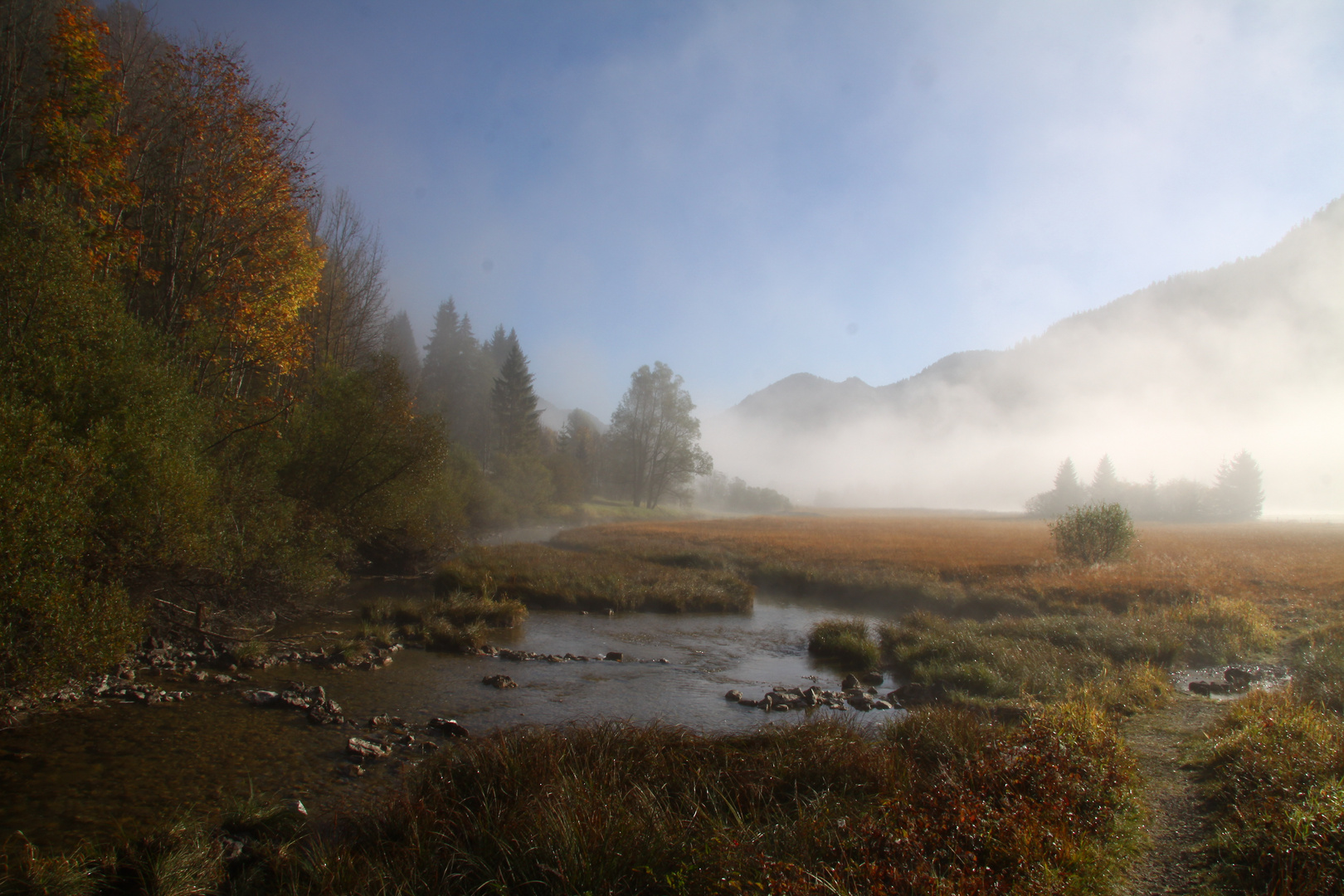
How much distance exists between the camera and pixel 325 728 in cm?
920

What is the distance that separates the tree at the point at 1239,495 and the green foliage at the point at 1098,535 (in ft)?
246

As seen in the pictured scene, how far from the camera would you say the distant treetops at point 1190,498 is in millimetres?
79000

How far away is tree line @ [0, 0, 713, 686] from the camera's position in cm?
856

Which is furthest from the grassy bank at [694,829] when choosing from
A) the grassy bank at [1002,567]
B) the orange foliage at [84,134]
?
the grassy bank at [1002,567]

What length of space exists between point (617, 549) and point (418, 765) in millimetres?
26189

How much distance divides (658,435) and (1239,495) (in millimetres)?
79307

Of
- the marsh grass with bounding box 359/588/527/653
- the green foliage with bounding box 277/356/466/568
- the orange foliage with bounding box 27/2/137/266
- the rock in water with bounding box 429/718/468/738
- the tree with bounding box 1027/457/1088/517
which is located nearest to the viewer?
the rock in water with bounding box 429/718/468/738

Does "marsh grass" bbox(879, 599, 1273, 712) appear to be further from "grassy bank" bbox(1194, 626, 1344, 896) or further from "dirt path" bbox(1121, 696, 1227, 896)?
"grassy bank" bbox(1194, 626, 1344, 896)

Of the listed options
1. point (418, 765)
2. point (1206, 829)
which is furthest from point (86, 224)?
point (1206, 829)

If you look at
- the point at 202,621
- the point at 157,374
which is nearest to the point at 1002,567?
the point at 202,621

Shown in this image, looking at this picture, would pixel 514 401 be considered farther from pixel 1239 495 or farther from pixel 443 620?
pixel 1239 495

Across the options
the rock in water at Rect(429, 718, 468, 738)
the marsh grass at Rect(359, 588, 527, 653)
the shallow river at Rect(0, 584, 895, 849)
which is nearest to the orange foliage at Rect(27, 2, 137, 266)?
the shallow river at Rect(0, 584, 895, 849)

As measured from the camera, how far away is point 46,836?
5.86m

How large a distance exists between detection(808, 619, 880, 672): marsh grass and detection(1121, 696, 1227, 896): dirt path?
6215mm
